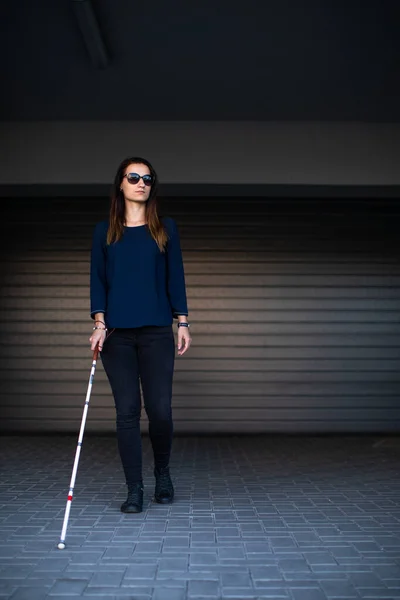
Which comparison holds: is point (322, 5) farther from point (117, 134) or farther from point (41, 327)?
point (41, 327)

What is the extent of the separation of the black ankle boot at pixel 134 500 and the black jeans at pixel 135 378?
43 millimetres

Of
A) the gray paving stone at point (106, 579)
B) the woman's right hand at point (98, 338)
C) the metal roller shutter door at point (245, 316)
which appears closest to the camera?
the gray paving stone at point (106, 579)

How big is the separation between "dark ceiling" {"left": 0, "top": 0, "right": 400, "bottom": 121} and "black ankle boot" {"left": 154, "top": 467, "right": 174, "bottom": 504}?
3.20m

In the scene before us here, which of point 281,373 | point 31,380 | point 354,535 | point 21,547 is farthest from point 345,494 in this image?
point 31,380

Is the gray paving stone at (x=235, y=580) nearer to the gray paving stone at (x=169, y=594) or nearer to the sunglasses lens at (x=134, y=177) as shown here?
the gray paving stone at (x=169, y=594)

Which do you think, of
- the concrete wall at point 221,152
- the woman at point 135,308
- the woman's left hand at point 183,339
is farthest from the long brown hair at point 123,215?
the concrete wall at point 221,152

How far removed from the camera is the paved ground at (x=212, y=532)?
2727 millimetres

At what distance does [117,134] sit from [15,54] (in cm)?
155

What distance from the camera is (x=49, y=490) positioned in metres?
4.62

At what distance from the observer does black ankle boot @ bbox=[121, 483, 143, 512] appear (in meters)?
3.87

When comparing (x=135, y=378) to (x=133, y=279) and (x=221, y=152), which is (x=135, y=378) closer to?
(x=133, y=279)

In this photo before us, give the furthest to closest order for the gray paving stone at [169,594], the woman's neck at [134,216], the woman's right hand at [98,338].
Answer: the woman's neck at [134,216], the woman's right hand at [98,338], the gray paving stone at [169,594]

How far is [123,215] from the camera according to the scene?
4074 millimetres

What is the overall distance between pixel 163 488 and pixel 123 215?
5.48 ft
